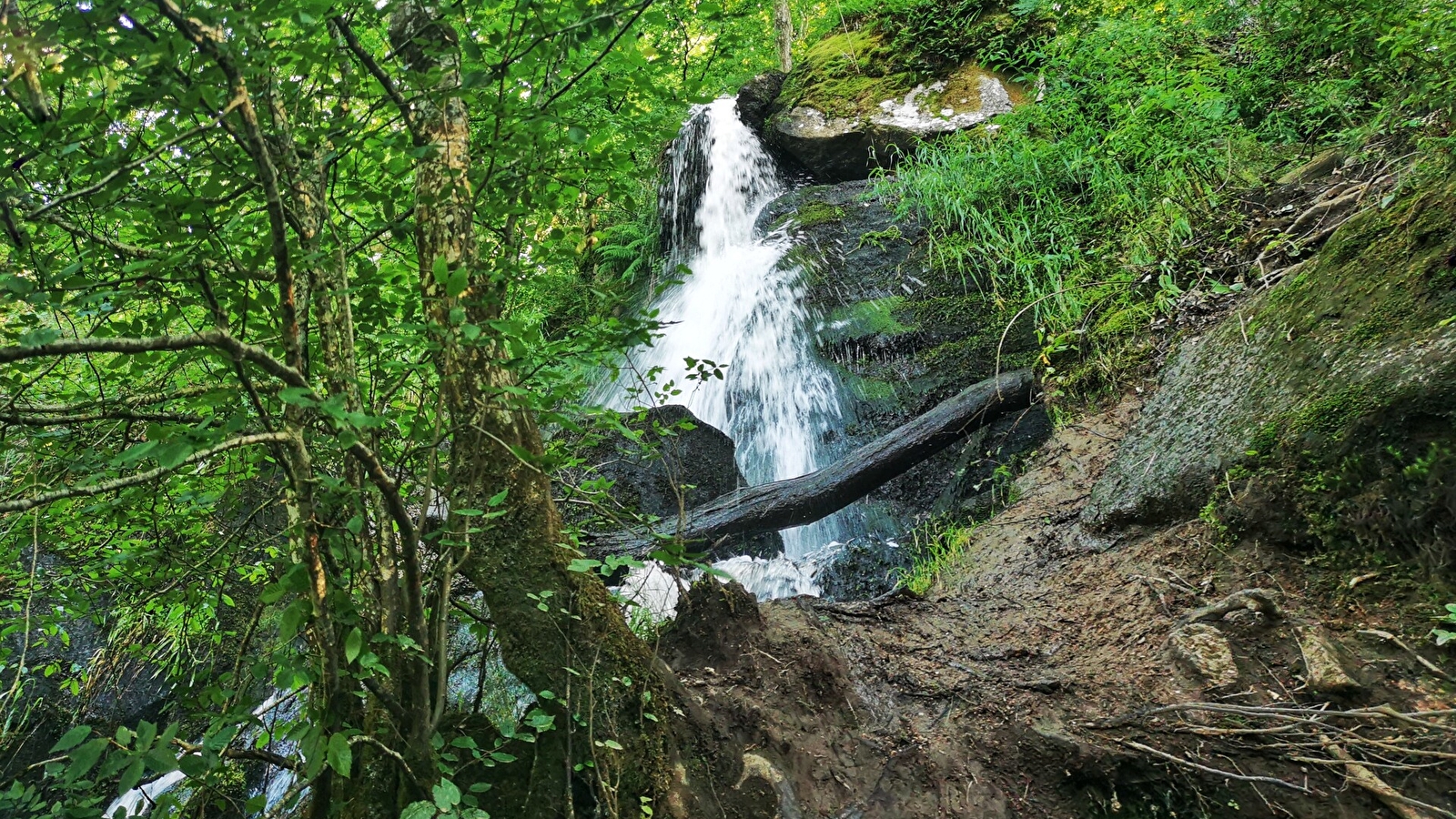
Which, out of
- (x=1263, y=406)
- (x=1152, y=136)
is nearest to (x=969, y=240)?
(x=1152, y=136)

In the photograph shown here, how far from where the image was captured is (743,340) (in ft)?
24.0

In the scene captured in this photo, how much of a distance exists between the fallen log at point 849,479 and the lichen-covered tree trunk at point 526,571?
2.24 metres

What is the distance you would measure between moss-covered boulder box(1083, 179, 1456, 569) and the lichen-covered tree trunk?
2279mm

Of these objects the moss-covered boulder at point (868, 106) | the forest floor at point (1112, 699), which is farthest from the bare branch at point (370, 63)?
Answer: the moss-covered boulder at point (868, 106)

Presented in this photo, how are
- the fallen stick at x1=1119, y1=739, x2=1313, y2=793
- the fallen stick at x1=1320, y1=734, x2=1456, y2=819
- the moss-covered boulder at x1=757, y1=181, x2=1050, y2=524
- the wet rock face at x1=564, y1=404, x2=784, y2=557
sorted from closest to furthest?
the fallen stick at x1=1320, y1=734, x2=1456, y2=819
the fallen stick at x1=1119, y1=739, x2=1313, y2=793
the moss-covered boulder at x1=757, y1=181, x2=1050, y2=524
the wet rock face at x1=564, y1=404, x2=784, y2=557

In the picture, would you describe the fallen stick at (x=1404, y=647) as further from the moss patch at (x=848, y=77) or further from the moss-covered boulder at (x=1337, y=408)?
the moss patch at (x=848, y=77)

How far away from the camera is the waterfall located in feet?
20.8

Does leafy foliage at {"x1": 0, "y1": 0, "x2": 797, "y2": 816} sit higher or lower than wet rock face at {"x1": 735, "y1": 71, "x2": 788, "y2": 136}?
lower

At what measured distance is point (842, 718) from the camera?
2354mm

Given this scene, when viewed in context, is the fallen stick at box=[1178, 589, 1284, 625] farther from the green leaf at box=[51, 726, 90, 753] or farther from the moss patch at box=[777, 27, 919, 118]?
the moss patch at box=[777, 27, 919, 118]

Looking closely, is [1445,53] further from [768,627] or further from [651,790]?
[651,790]

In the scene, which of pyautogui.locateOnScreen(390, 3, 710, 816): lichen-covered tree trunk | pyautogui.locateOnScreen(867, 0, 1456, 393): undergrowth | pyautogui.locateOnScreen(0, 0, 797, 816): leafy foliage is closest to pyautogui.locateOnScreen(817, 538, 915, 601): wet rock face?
pyautogui.locateOnScreen(867, 0, 1456, 393): undergrowth

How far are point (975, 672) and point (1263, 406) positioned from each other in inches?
60.6

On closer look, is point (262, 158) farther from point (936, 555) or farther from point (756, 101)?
point (756, 101)
